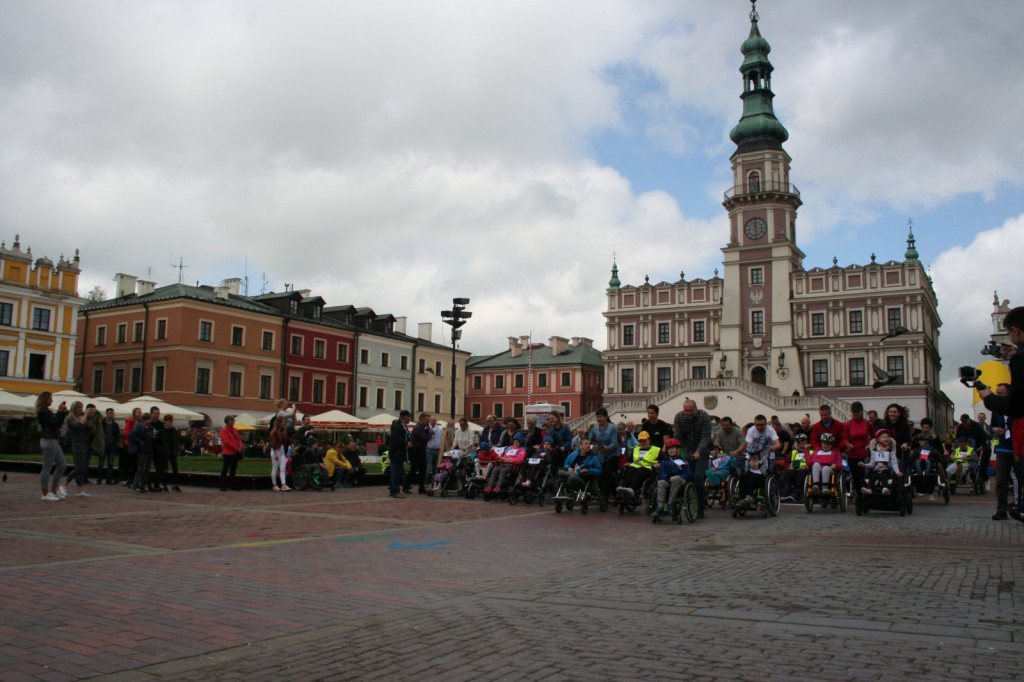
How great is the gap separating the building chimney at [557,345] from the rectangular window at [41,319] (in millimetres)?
45940

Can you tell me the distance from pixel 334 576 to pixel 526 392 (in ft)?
238

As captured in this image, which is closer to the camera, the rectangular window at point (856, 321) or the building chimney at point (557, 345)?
the rectangular window at point (856, 321)

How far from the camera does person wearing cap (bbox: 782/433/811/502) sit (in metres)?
17.0

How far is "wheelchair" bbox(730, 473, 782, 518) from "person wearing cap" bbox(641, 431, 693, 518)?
1.22 m

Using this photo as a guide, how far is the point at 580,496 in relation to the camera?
576 inches

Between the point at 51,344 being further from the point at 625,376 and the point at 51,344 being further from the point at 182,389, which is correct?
the point at 625,376

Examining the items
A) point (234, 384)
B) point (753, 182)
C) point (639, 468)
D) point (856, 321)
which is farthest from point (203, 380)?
point (856, 321)

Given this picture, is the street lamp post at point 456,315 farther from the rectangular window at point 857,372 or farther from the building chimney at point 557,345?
the building chimney at point 557,345

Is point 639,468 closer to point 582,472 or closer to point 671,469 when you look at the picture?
point 671,469

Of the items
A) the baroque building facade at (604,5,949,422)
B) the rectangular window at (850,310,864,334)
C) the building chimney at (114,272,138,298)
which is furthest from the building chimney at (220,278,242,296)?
the rectangular window at (850,310,864,334)

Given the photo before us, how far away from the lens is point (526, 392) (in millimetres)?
79625

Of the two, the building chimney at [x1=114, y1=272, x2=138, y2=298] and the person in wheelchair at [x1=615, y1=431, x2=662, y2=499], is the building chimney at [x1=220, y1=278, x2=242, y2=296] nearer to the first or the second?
the building chimney at [x1=114, y1=272, x2=138, y2=298]

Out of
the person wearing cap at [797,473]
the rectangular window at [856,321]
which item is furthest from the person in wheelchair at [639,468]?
the rectangular window at [856,321]

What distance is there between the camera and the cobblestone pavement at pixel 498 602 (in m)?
4.50
